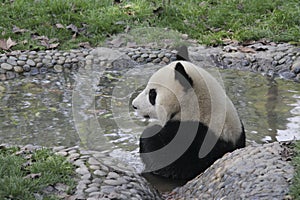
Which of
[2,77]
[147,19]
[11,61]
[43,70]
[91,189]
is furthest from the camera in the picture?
[147,19]

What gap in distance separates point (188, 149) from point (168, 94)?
511 millimetres

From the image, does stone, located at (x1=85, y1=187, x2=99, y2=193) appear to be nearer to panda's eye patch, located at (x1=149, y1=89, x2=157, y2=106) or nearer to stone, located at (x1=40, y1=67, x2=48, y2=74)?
panda's eye patch, located at (x1=149, y1=89, x2=157, y2=106)

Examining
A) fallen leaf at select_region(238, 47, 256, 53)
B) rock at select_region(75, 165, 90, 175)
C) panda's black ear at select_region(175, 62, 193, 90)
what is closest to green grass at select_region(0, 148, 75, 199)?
rock at select_region(75, 165, 90, 175)

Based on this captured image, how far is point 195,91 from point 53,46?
4708 mm

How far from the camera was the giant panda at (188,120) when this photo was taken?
459 cm

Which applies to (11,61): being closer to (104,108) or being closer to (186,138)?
(104,108)

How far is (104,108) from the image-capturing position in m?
6.87

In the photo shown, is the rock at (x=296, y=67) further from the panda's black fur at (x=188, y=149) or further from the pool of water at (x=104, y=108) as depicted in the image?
the panda's black fur at (x=188, y=149)

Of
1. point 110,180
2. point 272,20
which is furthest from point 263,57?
point 110,180

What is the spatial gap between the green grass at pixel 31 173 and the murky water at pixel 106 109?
1319mm

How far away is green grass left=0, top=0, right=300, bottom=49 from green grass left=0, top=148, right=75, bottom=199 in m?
4.64

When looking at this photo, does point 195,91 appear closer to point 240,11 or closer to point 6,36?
point 6,36

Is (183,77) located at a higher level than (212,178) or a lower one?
higher

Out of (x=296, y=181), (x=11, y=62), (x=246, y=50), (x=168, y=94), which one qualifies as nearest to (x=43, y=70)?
(x=11, y=62)
